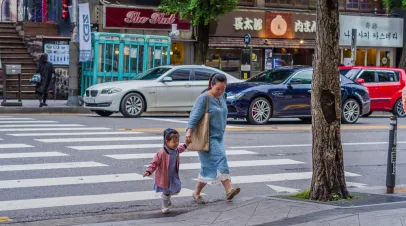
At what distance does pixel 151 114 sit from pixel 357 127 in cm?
698

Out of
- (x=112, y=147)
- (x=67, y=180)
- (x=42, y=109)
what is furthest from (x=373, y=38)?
(x=67, y=180)

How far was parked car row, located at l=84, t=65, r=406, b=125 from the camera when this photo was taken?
21109mm

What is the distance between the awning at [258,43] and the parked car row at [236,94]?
10485 mm

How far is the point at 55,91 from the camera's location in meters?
29.4

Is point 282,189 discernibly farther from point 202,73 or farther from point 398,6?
point 398,6

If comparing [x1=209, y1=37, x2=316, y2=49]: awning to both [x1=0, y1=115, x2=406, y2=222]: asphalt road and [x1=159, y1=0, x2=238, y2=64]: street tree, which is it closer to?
[x1=159, y1=0, x2=238, y2=64]: street tree

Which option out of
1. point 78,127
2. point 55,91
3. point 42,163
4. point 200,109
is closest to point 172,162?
point 200,109

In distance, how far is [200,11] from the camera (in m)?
30.5

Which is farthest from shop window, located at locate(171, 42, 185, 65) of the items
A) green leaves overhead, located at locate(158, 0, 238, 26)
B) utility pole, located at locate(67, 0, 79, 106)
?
utility pole, located at locate(67, 0, 79, 106)

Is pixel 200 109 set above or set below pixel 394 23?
below

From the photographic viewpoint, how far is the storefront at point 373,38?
3909 centimetres

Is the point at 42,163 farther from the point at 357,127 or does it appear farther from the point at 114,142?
the point at 357,127

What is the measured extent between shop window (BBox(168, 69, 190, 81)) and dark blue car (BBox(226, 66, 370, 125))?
2.26 m

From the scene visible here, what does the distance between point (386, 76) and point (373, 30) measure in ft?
43.8
